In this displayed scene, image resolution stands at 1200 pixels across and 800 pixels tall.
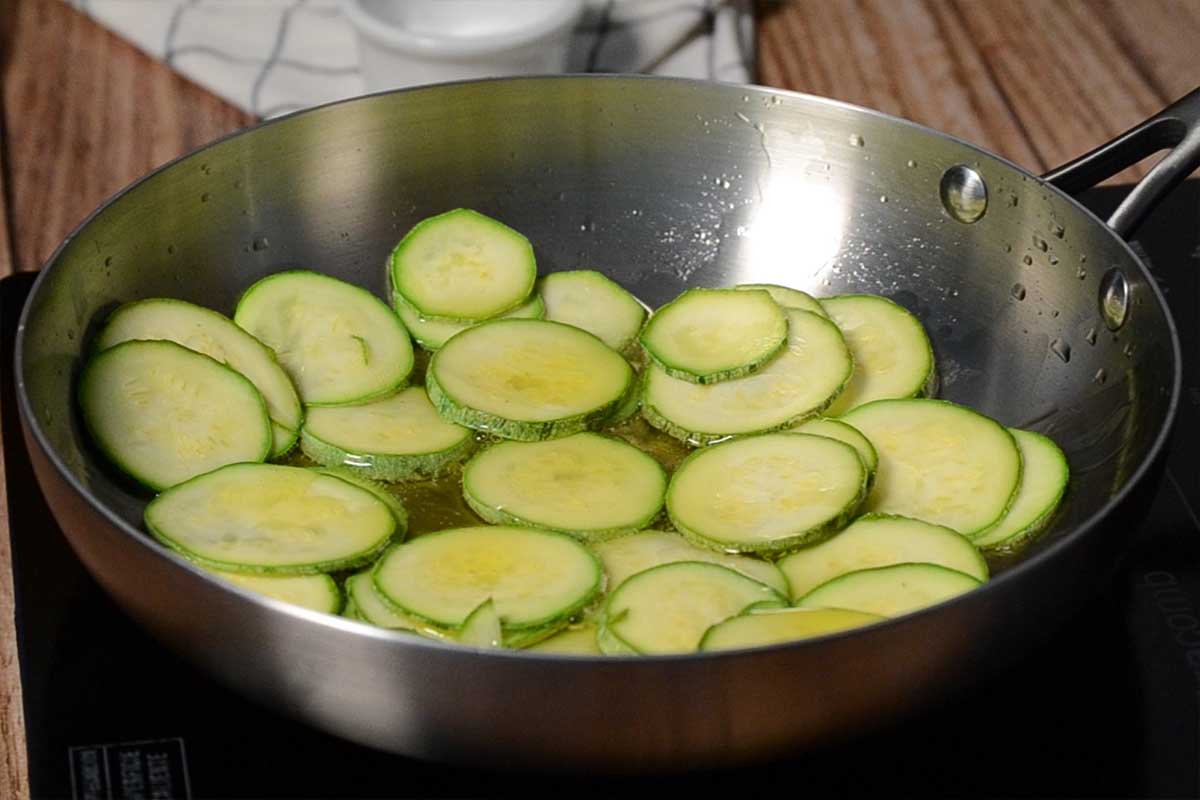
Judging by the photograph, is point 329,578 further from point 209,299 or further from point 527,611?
point 209,299

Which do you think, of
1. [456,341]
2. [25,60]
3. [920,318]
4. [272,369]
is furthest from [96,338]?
[25,60]

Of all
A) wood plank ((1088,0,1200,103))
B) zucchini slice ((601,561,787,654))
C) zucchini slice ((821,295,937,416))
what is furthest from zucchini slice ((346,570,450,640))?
wood plank ((1088,0,1200,103))

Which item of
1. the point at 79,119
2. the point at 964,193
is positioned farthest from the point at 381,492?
the point at 79,119

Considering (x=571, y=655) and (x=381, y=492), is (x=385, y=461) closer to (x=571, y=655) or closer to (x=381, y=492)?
(x=381, y=492)

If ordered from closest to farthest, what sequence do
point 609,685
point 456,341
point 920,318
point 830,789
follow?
point 609,685, point 830,789, point 456,341, point 920,318

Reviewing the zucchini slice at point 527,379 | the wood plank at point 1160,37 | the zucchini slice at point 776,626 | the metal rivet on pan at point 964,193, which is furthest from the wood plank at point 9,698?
the wood plank at point 1160,37

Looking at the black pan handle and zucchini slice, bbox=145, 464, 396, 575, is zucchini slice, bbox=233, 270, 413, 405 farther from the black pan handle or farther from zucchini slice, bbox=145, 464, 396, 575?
the black pan handle
